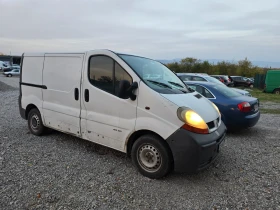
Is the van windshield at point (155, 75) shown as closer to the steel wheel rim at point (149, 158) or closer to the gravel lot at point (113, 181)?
the steel wheel rim at point (149, 158)

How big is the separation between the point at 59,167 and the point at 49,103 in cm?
164

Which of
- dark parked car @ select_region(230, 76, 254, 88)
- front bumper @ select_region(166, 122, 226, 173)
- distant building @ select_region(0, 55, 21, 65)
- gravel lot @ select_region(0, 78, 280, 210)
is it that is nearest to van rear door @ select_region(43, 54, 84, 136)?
gravel lot @ select_region(0, 78, 280, 210)

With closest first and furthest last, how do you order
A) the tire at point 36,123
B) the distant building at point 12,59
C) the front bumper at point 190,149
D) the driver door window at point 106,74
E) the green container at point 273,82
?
the front bumper at point 190,149
the driver door window at point 106,74
the tire at point 36,123
the green container at point 273,82
the distant building at point 12,59

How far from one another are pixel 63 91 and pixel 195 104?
2.61 meters

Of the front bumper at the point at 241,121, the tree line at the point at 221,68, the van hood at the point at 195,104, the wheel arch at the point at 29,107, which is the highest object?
the tree line at the point at 221,68

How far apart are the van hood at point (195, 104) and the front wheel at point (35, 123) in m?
3.35

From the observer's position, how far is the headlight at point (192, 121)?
3.10 meters

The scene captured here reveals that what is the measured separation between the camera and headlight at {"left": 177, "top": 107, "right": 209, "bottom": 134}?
10.2 feet

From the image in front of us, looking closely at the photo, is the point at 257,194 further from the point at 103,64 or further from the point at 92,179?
the point at 103,64

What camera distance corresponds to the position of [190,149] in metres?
3.04

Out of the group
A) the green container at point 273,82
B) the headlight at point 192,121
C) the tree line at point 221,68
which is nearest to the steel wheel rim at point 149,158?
the headlight at point 192,121


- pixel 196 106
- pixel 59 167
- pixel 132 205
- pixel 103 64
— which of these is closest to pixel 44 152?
pixel 59 167

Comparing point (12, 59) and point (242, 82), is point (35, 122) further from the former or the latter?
point (12, 59)

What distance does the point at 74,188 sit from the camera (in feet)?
10.3
